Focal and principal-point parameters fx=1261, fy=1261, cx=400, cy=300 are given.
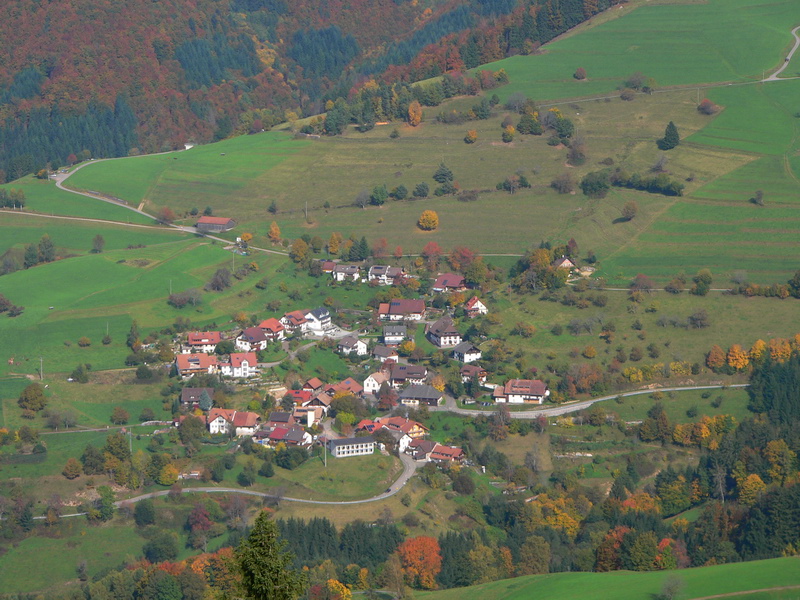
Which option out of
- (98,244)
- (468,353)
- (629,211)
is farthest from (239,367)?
(629,211)

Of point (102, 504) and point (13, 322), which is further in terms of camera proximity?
point (13, 322)

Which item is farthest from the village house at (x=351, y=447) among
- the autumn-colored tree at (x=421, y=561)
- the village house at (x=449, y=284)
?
the village house at (x=449, y=284)

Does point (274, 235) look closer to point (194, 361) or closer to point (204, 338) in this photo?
point (204, 338)

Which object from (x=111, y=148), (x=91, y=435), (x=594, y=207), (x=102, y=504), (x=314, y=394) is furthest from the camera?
(x=111, y=148)

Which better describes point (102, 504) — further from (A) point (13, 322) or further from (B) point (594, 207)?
(B) point (594, 207)

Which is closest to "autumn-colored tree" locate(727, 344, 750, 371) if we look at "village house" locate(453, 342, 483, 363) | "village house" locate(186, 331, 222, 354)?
"village house" locate(453, 342, 483, 363)

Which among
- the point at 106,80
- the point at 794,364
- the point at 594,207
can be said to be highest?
the point at 106,80

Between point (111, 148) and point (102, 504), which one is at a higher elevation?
point (111, 148)

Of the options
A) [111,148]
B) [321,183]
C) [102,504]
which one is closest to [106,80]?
[111,148]
